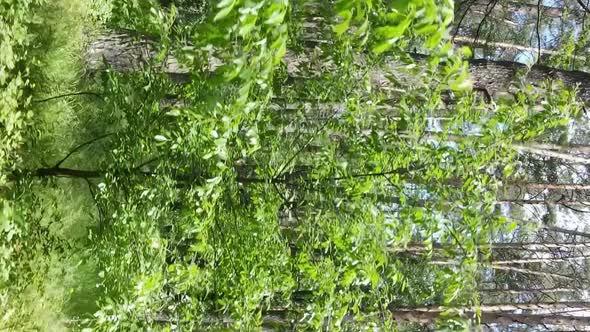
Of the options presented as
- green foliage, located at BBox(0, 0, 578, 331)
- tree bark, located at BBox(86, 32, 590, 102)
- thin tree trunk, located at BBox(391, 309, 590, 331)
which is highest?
tree bark, located at BBox(86, 32, 590, 102)

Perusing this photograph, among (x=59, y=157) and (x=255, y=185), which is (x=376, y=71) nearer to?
(x=255, y=185)

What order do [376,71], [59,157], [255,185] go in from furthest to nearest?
1. [376,71]
2. [255,185]
3. [59,157]

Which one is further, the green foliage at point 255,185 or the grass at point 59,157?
the grass at point 59,157

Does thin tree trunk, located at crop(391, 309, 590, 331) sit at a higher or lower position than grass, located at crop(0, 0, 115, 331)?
lower

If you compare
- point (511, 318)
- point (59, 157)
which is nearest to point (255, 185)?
point (59, 157)

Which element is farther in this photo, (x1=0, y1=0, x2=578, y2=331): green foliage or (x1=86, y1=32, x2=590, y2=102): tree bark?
(x1=86, y1=32, x2=590, y2=102): tree bark

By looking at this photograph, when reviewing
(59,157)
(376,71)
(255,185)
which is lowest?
(255,185)

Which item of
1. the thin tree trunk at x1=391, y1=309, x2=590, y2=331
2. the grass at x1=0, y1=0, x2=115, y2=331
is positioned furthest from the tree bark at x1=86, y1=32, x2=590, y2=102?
the thin tree trunk at x1=391, y1=309, x2=590, y2=331

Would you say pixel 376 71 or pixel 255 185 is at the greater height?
pixel 376 71

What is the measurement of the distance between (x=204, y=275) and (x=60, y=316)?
4.10 feet

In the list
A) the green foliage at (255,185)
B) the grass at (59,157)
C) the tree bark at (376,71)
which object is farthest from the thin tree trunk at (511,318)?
the grass at (59,157)

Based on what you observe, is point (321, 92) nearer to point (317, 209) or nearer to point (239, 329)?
point (317, 209)

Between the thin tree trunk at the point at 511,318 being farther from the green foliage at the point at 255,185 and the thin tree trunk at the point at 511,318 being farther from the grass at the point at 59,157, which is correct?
the grass at the point at 59,157

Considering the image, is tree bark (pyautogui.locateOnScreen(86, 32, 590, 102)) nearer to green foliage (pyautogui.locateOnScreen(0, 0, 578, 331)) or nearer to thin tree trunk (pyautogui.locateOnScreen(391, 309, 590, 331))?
green foliage (pyautogui.locateOnScreen(0, 0, 578, 331))
